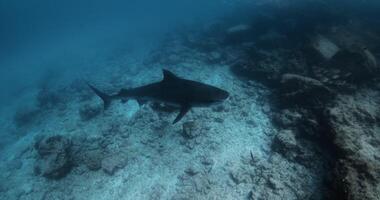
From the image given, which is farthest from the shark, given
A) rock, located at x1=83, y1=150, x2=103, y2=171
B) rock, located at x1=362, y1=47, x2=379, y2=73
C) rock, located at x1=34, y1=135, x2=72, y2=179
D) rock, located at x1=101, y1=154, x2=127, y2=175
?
rock, located at x1=362, y1=47, x2=379, y2=73

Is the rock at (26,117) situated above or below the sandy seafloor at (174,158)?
→ below

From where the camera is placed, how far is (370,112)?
773cm

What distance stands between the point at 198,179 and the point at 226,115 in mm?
3162

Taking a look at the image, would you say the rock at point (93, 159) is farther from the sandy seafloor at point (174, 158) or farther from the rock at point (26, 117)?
the rock at point (26, 117)

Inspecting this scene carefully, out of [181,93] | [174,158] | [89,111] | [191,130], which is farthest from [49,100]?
[181,93]

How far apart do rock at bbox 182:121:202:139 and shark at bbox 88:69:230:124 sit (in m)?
1.84

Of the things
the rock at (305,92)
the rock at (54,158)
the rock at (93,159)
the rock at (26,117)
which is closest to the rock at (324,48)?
the rock at (305,92)

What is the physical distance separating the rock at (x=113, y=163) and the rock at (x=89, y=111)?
393cm

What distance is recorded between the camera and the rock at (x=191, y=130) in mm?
8680

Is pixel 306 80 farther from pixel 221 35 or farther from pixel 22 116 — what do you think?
pixel 22 116

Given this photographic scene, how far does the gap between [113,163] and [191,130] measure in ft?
9.22

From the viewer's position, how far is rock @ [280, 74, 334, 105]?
27.0 feet

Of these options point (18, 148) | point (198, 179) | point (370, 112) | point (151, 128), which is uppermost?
point (370, 112)

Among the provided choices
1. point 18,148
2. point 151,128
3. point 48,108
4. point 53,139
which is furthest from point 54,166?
point 48,108
